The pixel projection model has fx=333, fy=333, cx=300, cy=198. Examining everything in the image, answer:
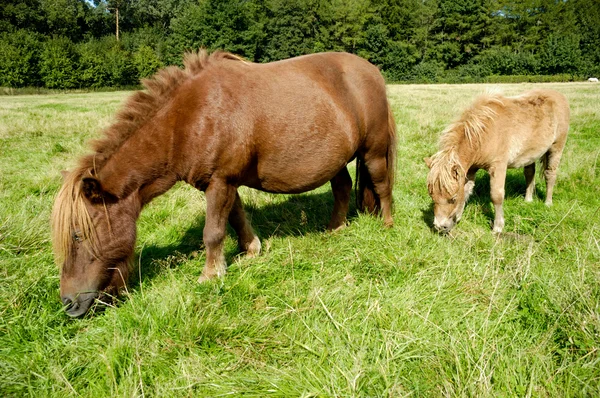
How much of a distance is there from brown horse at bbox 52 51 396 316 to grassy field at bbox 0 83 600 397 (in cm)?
46

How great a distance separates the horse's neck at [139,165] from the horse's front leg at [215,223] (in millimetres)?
518

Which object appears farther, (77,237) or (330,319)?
(77,237)

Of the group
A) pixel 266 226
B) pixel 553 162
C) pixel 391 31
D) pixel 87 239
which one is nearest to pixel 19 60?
pixel 266 226

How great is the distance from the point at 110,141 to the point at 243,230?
69.1 inches

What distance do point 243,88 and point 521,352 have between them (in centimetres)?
331

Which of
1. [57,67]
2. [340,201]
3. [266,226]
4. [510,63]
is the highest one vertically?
[510,63]

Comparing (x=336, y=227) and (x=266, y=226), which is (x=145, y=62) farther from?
(x=336, y=227)

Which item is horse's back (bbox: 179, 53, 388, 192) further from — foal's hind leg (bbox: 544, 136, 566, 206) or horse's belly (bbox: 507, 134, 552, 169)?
foal's hind leg (bbox: 544, 136, 566, 206)

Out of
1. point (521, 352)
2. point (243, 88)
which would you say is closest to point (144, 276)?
point (243, 88)

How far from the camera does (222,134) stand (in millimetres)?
3314

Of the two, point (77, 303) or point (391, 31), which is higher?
point (391, 31)

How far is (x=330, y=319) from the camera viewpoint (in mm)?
2750

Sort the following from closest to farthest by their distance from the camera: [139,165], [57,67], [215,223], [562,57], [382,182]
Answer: [139,165], [215,223], [382,182], [57,67], [562,57]

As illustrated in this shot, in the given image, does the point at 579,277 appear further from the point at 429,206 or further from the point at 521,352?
the point at 429,206
